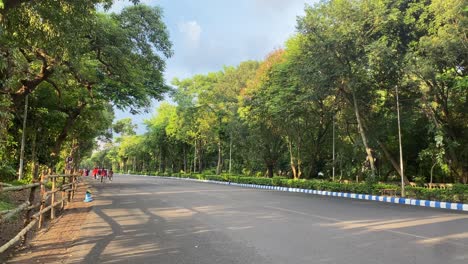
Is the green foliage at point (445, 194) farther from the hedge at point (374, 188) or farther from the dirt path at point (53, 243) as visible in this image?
the dirt path at point (53, 243)

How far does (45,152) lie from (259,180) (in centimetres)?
1724

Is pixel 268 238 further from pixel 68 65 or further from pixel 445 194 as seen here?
pixel 445 194

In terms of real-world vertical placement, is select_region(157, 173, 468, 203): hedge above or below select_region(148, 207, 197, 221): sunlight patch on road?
above

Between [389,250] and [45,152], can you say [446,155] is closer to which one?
[389,250]

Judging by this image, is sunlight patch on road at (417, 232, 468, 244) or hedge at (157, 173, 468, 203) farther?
hedge at (157, 173, 468, 203)

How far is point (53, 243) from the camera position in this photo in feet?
25.1

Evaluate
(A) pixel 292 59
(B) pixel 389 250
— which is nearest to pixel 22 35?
(B) pixel 389 250

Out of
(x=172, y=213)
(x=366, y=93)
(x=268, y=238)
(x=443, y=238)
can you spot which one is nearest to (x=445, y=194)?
(x=366, y=93)

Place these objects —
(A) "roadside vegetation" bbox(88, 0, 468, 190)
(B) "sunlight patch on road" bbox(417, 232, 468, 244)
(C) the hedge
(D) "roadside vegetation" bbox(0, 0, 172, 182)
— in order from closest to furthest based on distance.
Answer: (B) "sunlight patch on road" bbox(417, 232, 468, 244)
(D) "roadside vegetation" bbox(0, 0, 172, 182)
(C) the hedge
(A) "roadside vegetation" bbox(88, 0, 468, 190)

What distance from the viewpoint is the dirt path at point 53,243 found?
6435 mm

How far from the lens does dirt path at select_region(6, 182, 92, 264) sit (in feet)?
21.1

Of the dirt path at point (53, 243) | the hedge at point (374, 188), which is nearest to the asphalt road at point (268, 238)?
the dirt path at point (53, 243)

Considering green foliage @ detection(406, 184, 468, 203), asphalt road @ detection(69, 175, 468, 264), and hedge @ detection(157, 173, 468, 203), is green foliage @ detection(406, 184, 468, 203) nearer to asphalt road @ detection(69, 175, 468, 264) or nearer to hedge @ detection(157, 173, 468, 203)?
hedge @ detection(157, 173, 468, 203)

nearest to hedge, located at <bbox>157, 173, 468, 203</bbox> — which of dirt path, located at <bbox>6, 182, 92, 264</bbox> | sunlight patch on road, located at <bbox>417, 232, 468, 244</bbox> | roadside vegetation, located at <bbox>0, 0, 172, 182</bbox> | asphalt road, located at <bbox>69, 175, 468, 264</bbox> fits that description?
asphalt road, located at <bbox>69, 175, 468, 264</bbox>
